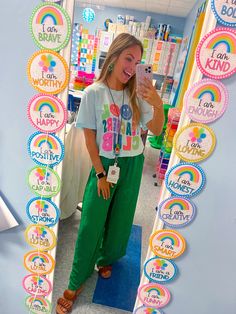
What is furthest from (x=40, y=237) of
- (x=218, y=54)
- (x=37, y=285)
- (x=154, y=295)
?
(x=218, y=54)

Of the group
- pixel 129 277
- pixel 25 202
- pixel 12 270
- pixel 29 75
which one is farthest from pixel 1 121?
pixel 129 277

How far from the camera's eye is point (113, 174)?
3.50 feet

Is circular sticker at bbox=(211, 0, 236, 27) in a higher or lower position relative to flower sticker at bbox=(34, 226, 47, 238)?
higher

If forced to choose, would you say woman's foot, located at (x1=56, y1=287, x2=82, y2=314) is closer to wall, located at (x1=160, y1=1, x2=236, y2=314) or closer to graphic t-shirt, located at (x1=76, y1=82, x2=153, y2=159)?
wall, located at (x1=160, y1=1, x2=236, y2=314)

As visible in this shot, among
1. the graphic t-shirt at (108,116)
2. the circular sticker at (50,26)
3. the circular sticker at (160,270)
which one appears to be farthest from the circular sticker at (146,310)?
the circular sticker at (50,26)

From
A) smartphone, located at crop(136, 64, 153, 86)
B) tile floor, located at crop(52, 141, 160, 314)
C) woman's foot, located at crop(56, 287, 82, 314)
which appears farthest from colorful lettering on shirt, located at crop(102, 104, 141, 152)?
woman's foot, located at crop(56, 287, 82, 314)

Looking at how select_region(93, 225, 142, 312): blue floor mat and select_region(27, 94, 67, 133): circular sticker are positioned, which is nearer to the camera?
select_region(27, 94, 67, 133): circular sticker

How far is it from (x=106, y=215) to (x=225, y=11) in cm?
93

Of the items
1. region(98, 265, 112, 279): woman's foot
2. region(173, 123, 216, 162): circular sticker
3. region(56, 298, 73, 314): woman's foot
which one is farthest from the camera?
region(98, 265, 112, 279): woman's foot

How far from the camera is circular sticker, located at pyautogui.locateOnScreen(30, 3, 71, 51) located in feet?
2.05

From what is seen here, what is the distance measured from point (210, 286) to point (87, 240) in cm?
55

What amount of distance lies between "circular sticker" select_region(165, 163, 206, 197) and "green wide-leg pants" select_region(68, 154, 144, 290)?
348 millimetres

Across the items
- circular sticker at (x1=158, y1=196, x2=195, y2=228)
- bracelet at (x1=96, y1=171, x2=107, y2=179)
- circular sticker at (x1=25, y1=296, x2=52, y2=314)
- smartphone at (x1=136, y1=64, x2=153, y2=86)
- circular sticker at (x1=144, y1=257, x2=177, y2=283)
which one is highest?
smartphone at (x1=136, y1=64, x2=153, y2=86)

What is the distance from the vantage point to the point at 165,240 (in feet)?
2.77
